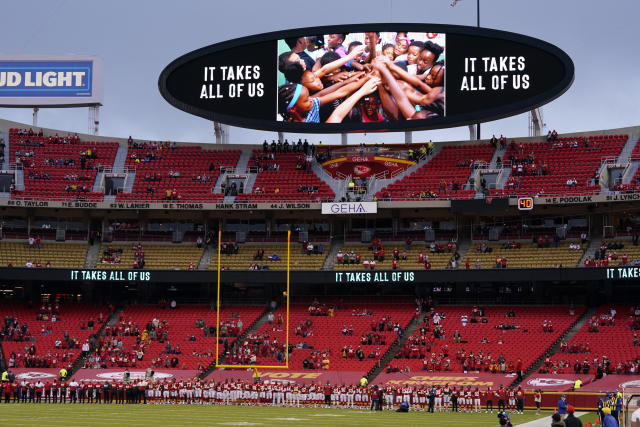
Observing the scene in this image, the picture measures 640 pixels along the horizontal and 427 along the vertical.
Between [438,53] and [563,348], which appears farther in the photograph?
[438,53]

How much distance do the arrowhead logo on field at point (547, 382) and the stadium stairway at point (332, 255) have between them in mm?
12671

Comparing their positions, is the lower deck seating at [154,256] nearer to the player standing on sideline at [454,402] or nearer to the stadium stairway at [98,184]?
the stadium stairway at [98,184]

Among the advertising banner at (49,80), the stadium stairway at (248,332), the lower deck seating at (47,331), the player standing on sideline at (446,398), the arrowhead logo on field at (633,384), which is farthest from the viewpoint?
the advertising banner at (49,80)

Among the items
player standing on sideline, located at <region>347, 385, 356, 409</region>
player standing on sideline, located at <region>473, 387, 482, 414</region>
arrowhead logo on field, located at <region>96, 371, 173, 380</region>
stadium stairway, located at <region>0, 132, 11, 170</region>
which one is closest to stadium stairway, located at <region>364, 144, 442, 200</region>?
player standing on sideline, located at <region>347, 385, 356, 409</region>

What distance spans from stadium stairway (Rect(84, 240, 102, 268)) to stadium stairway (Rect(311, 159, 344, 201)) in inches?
462

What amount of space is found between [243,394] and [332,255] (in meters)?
11.9

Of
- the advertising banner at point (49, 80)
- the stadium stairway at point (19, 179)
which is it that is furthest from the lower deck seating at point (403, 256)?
the advertising banner at point (49, 80)

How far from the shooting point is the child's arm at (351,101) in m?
45.1

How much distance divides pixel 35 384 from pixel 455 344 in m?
16.8

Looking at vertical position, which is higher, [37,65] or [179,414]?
[37,65]

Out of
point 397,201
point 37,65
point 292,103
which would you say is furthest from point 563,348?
point 37,65

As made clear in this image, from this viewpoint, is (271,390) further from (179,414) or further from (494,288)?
(494,288)

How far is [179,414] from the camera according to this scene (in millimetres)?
27766

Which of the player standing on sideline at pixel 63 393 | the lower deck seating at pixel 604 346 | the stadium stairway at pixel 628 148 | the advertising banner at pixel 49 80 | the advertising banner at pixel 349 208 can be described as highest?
the advertising banner at pixel 49 80
